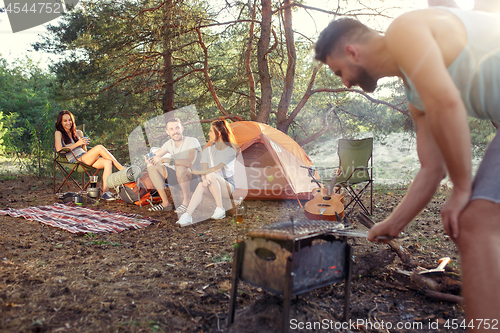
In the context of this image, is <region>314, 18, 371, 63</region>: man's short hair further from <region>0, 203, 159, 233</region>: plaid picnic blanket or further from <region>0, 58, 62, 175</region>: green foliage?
<region>0, 58, 62, 175</region>: green foliage

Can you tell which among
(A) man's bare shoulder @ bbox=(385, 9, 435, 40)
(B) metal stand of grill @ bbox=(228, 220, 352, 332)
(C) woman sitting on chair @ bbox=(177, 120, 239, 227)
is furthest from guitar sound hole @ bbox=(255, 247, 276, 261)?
(C) woman sitting on chair @ bbox=(177, 120, 239, 227)

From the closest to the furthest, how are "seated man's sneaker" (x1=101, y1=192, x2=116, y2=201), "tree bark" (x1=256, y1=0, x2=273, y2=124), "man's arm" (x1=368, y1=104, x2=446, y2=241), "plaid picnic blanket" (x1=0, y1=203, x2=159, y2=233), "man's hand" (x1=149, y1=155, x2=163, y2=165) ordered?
"man's arm" (x1=368, y1=104, x2=446, y2=241)
"plaid picnic blanket" (x1=0, y1=203, x2=159, y2=233)
"man's hand" (x1=149, y1=155, x2=163, y2=165)
"seated man's sneaker" (x1=101, y1=192, x2=116, y2=201)
"tree bark" (x1=256, y1=0, x2=273, y2=124)

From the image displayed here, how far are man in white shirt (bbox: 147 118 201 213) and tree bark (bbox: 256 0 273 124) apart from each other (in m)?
3.46

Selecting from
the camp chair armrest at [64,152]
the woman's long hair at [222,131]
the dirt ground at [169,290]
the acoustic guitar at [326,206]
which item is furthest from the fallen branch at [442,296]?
the camp chair armrest at [64,152]

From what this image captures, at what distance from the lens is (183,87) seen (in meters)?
10.6

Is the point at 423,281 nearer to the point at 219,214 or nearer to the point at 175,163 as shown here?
the point at 219,214

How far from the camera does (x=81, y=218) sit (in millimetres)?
4031

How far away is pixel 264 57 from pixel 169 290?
6.62 metres

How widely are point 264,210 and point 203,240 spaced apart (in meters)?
1.79

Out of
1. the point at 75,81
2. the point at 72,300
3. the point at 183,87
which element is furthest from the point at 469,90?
the point at 183,87

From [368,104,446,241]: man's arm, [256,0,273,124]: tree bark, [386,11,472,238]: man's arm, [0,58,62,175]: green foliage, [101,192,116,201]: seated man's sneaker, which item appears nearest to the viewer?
[386,11,472,238]: man's arm

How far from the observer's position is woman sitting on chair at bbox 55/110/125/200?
5508mm

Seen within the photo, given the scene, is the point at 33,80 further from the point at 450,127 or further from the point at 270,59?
the point at 450,127

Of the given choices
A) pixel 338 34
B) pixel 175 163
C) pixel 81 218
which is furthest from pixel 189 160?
pixel 338 34
